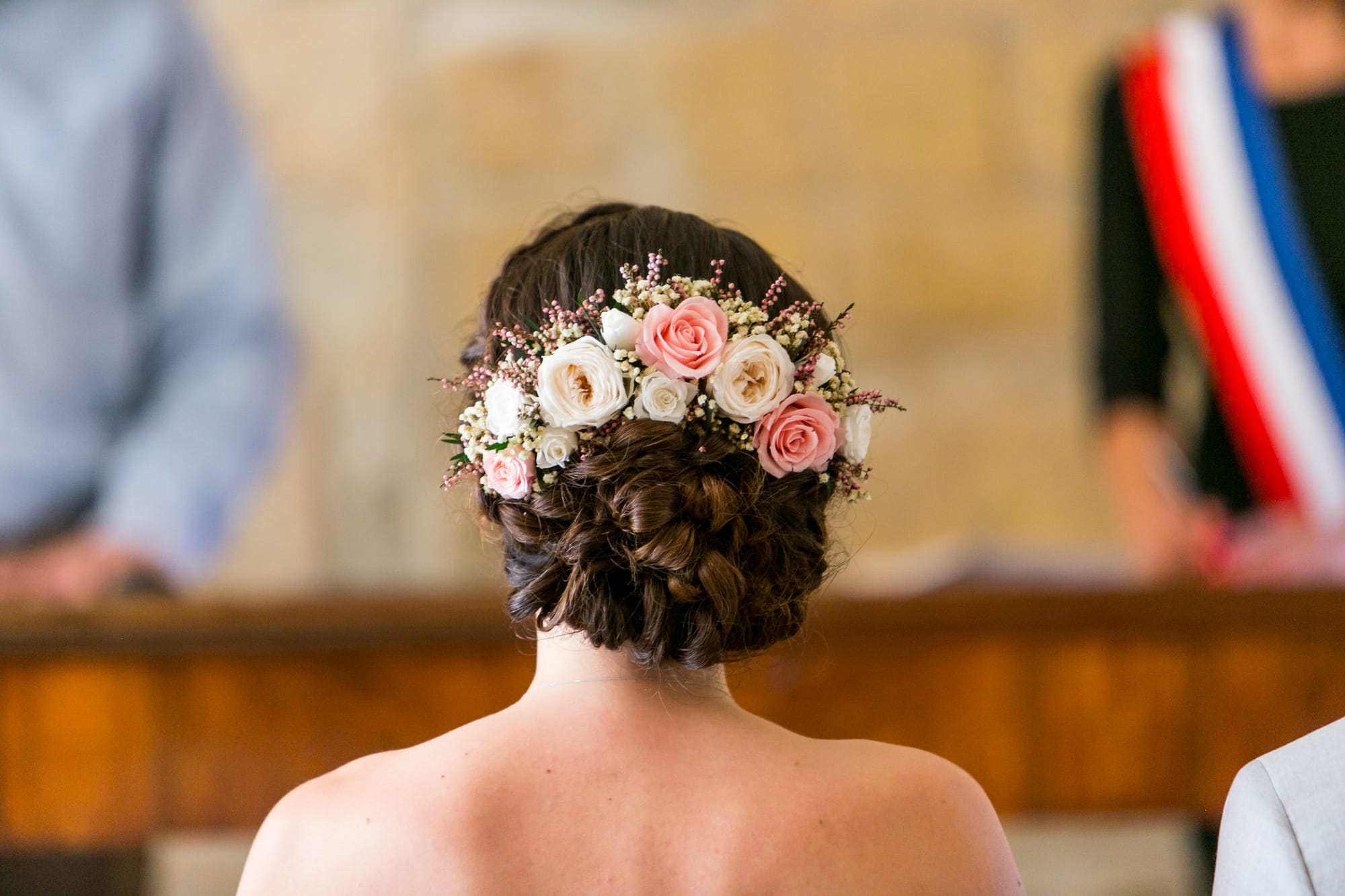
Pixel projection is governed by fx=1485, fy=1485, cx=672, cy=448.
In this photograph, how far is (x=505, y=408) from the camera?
109 cm

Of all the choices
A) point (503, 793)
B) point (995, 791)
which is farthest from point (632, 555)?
point (995, 791)

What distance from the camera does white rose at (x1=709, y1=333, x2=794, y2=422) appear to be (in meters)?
1.08

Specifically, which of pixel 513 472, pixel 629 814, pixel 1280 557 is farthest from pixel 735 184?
pixel 629 814

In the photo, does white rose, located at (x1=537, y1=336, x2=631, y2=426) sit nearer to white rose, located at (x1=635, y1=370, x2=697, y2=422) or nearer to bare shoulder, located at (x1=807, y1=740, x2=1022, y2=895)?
white rose, located at (x1=635, y1=370, x2=697, y2=422)

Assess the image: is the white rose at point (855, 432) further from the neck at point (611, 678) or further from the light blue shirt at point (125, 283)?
the light blue shirt at point (125, 283)

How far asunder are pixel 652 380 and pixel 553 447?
9cm

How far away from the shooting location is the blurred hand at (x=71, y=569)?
9.23ft

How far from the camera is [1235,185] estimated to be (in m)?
3.02

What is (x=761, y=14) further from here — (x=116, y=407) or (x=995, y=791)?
(x=995, y=791)

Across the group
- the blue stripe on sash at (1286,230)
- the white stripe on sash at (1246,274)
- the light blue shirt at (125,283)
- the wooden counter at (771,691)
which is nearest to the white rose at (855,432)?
the wooden counter at (771,691)

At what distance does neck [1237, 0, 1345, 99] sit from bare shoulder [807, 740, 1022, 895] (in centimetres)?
226

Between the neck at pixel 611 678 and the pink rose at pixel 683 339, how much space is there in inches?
8.4

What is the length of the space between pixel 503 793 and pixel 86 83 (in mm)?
2748

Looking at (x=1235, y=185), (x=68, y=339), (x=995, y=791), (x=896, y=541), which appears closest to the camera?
(x=995, y=791)
